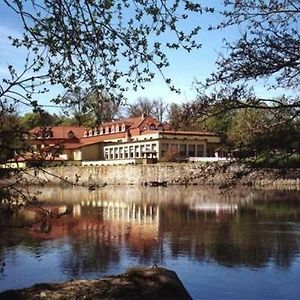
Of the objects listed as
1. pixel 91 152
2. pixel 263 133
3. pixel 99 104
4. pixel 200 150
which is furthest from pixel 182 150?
pixel 99 104

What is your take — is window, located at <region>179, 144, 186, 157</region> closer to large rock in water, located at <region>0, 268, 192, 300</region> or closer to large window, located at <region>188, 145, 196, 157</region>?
large window, located at <region>188, 145, 196, 157</region>

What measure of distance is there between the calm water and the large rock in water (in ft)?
2.78

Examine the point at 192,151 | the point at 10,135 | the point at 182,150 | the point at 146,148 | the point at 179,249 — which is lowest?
the point at 179,249

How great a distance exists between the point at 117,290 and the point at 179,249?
8019 millimetres

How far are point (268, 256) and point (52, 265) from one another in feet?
16.6

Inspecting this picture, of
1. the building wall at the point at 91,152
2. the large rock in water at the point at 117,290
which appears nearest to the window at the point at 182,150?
the building wall at the point at 91,152

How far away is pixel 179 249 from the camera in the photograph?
46.9ft

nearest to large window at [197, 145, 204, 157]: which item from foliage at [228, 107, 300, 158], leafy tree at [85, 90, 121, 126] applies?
foliage at [228, 107, 300, 158]

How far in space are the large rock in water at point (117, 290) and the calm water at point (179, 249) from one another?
0.85 metres

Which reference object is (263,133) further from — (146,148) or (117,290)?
(146,148)

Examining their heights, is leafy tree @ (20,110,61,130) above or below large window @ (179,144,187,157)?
below

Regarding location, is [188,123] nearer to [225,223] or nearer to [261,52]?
[261,52]

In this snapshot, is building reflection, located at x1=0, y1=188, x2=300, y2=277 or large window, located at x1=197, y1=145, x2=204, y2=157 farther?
large window, located at x1=197, y1=145, x2=204, y2=157

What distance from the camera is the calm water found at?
409 inches
